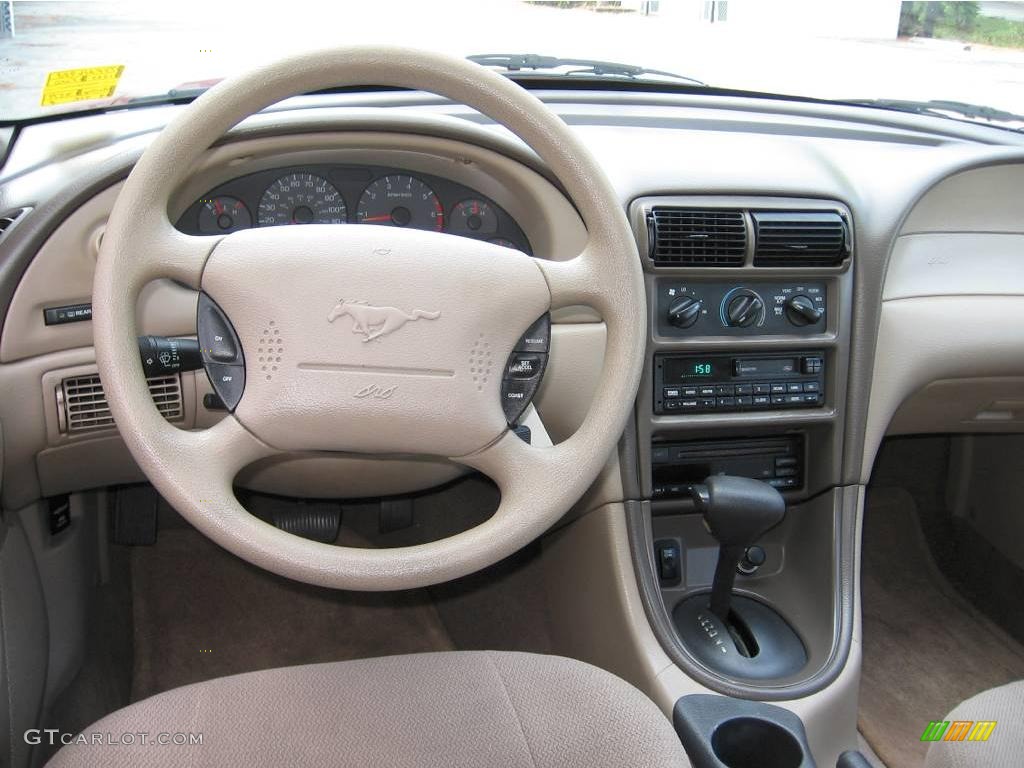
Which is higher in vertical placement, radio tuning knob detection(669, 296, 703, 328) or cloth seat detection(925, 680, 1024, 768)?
radio tuning knob detection(669, 296, 703, 328)

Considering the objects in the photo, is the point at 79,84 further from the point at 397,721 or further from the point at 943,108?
A: the point at 943,108

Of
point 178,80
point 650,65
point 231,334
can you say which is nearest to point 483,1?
point 650,65

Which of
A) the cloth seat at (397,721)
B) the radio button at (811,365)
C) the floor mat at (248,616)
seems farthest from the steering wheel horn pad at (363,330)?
the floor mat at (248,616)

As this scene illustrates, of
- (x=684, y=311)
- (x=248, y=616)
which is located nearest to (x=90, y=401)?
(x=248, y=616)

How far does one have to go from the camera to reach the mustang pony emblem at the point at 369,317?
121cm

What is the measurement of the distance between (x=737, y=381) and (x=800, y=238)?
28cm

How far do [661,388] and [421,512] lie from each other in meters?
0.83

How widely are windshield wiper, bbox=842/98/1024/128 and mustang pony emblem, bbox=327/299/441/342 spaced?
1431mm

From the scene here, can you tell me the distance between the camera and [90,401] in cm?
157

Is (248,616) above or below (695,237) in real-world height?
below

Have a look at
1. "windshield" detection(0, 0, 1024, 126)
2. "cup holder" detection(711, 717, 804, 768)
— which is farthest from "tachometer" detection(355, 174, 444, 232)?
"cup holder" detection(711, 717, 804, 768)

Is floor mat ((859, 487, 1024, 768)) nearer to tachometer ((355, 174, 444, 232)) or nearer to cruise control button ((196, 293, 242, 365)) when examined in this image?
tachometer ((355, 174, 444, 232))

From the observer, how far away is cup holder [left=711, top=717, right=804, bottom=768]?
4.96 ft
